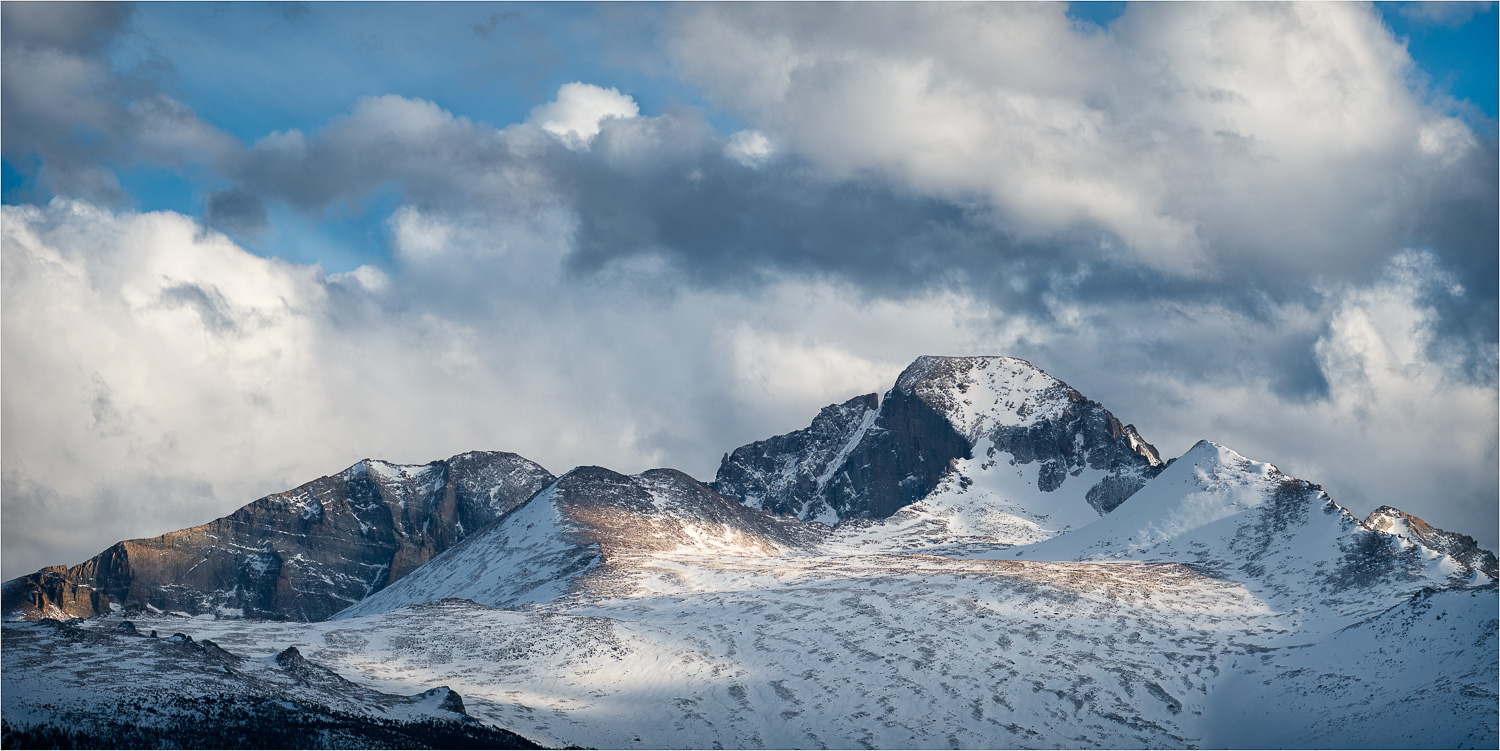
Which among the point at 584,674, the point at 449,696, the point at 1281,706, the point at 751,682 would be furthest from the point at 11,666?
the point at 1281,706

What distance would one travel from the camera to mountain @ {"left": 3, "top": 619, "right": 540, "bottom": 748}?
108438 mm

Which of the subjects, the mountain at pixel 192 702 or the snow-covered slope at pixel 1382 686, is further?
the snow-covered slope at pixel 1382 686

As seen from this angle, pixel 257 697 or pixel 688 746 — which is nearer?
pixel 257 697

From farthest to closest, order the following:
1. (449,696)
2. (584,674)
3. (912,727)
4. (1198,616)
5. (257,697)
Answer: (1198,616), (584,674), (912,727), (449,696), (257,697)

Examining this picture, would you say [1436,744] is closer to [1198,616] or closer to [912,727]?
[912,727]

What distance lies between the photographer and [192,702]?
11838 centimetres

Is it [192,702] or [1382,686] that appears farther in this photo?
[1382,686]

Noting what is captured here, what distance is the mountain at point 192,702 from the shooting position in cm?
10844

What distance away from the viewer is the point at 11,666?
404 feet

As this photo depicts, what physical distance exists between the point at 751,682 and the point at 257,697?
5868 cm

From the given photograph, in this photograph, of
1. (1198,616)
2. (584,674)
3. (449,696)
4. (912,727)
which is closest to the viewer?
(449,696)

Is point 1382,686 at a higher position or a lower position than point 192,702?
lower

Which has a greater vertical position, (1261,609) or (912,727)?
(1261,609)

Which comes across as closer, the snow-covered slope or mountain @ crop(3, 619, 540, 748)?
mountain @ crop(3, 619, 540, 748)
